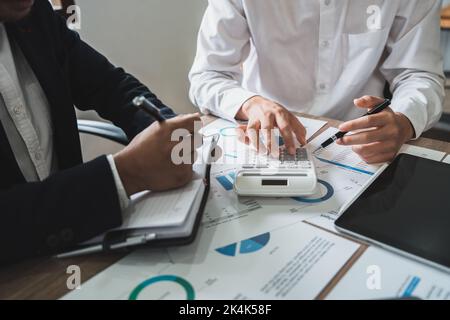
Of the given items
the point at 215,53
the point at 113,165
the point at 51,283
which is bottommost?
the point at 51,283

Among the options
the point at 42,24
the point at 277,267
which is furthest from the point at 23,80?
the point at 277,267

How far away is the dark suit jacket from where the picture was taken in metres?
0.47

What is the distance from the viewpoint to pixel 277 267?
0.46 m

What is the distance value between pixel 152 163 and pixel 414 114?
600 millimetres

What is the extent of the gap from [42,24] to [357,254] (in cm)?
78

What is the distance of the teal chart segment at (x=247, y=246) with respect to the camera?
1.60 ft

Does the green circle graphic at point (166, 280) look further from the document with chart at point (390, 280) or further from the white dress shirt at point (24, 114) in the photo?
the white dress shirt at point (24, 114)

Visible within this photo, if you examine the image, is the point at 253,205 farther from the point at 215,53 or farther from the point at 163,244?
the point at 215,53

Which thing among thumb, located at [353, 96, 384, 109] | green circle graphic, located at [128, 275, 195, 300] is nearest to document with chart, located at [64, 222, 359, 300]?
green circle graphic, located at [128, 275, 195, 300]

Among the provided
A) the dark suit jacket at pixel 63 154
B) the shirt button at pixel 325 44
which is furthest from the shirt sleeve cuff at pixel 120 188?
the shirt button at pixel 325 44

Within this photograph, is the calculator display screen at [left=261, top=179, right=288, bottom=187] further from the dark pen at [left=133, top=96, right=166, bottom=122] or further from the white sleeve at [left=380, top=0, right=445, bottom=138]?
the white sleeve at [left=380, top=0, right=445, bottom=138]

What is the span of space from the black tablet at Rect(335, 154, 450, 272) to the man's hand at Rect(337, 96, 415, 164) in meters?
0.06

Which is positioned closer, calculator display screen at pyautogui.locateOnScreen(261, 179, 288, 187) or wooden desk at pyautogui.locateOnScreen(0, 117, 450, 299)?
wooden desk at pyautogui.locateOnScreen(0, 117, 450, 299)

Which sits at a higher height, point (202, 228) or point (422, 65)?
point (422, 65)
